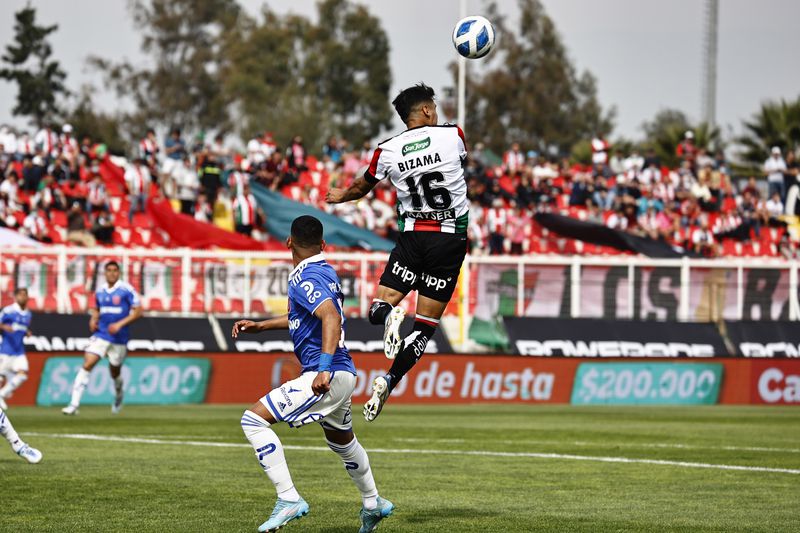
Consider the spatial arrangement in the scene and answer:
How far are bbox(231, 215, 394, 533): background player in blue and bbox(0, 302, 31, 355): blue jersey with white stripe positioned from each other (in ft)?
50.2

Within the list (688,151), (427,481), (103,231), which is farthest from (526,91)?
(427,481)

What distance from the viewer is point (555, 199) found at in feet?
123

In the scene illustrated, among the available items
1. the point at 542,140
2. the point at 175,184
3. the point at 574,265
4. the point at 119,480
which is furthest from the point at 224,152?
the point at 542,140

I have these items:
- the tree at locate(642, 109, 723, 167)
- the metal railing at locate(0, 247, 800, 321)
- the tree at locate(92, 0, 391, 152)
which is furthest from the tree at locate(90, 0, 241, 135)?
the metal railing at locate(0, 247, 800, 321)

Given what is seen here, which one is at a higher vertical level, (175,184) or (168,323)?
(175,184)

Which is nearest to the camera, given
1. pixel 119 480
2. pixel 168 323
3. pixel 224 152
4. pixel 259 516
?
pixel 259 516

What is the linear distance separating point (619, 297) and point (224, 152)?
12949 millimetres

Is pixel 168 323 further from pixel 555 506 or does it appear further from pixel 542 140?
pixel 542 140

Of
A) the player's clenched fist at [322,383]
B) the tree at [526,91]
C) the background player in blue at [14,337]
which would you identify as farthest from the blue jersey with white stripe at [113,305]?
the tree at [526,91]

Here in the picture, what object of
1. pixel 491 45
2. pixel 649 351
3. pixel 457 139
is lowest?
pixel 649 351

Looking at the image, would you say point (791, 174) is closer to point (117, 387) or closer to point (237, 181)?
point (237, 181)

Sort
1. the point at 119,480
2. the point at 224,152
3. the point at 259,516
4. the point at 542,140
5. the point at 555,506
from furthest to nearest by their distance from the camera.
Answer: the point at 542,140 < the point at 224,152 < the point at 119,480 < the point at 555,506 < the point at 259,516

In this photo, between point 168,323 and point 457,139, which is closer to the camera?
point 457,139

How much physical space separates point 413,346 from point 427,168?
1.49 meters
